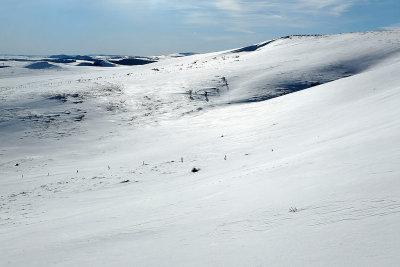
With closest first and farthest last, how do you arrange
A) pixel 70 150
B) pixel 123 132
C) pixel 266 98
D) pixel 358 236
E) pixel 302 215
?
pixel 358 236, pixel 302 215, pixel 70 150, pixel 123 132, pixel 266 98

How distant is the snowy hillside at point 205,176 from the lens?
4.26 m

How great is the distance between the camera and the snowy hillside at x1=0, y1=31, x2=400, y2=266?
4.26m

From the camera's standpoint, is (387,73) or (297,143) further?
(387,73)

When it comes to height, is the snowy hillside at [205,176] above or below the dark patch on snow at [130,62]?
below

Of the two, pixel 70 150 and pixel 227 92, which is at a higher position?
pixel 227 92

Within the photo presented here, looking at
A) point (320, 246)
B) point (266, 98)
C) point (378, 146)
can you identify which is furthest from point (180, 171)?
point (266, 98)

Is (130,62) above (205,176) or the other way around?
above

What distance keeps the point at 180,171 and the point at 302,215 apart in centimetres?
757

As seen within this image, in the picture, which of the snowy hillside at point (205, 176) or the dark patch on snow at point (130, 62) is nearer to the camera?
the snowy hillside at point (205, 176)

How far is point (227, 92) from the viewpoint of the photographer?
2770cm

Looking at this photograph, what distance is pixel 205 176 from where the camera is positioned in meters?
10.2

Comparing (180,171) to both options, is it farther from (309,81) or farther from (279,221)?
(309,81)

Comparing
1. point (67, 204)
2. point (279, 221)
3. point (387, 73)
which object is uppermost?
point (387, 73)

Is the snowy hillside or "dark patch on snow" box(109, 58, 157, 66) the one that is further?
"dark patch on snow" box(109, 58, 157, 66)
